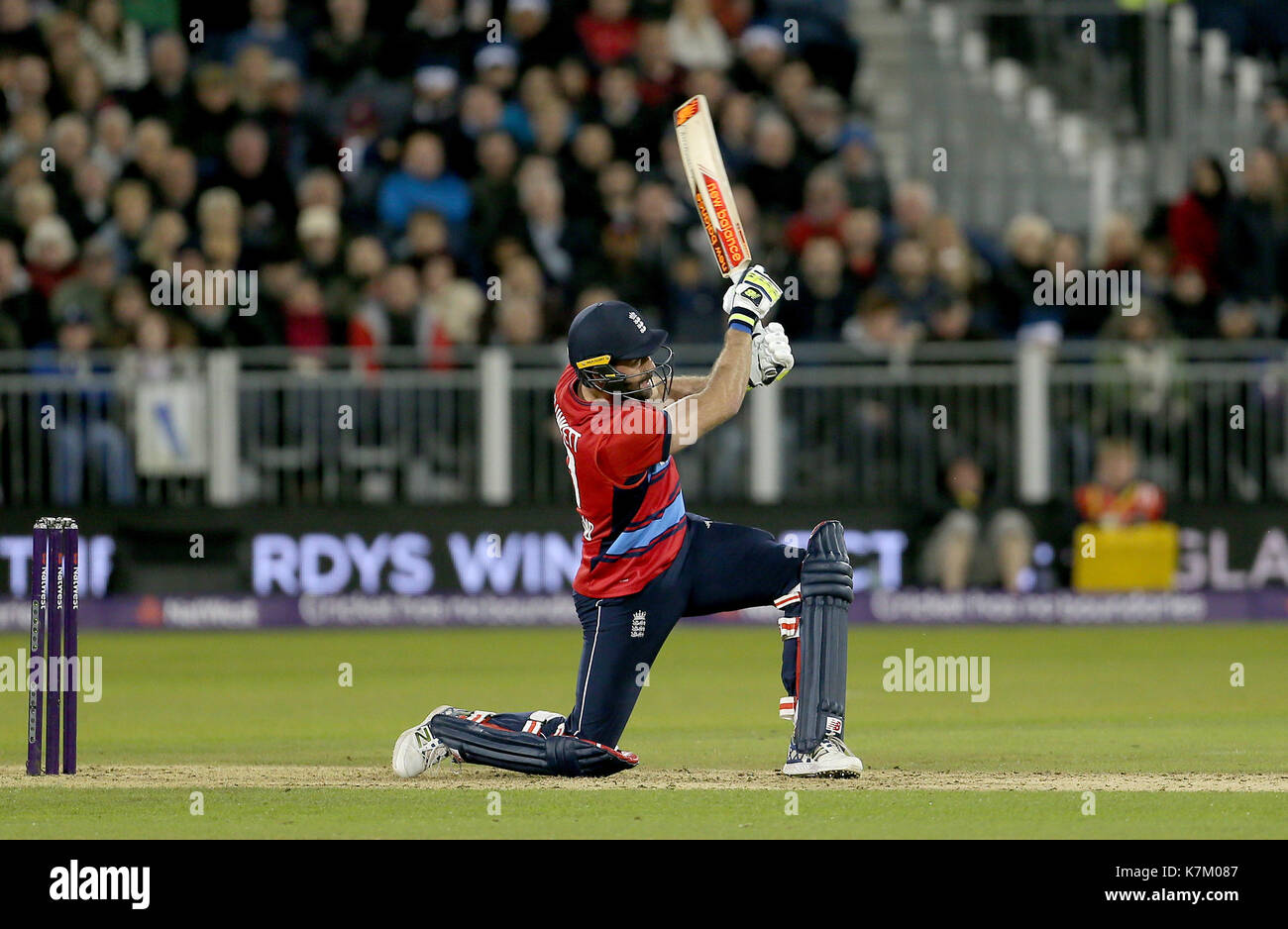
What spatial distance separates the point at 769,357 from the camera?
375 inches

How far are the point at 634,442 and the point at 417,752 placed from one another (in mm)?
1737

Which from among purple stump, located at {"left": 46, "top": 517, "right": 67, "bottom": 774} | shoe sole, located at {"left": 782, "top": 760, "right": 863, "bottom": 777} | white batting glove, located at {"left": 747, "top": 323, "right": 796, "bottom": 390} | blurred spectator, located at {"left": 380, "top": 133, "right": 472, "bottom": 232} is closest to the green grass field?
shoe sole, located at {"left": 782, "top": 760, "right": 863, "bottom": 777}

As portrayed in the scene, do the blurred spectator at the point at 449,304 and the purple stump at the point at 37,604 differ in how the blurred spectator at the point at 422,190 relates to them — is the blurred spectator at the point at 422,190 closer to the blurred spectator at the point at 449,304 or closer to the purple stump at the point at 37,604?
the blurred spectator at the point at 449,304

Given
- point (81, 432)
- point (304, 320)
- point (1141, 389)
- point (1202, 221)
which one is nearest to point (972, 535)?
point (1141, 389)

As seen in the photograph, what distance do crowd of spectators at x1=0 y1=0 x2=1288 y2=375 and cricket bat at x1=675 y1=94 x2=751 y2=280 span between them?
8.34 metres

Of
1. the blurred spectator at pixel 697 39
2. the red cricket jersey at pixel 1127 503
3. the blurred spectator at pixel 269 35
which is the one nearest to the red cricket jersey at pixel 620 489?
the red cricket jersey at pixel 1127 503

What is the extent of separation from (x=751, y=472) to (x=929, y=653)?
3055mm

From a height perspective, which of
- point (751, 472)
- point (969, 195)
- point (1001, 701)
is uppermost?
point (969, 195)

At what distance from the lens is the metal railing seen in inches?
716

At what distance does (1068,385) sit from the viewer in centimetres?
1858

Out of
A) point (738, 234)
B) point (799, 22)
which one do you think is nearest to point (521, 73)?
point (799, 22)

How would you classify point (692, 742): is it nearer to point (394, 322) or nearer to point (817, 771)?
point (817, 771)

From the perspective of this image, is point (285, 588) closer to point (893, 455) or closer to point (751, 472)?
point (751, 472)

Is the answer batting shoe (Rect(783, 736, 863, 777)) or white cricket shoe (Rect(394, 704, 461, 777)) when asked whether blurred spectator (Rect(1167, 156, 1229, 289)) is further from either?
white cricket shoe (Rect(394, 704, 461, 777))
